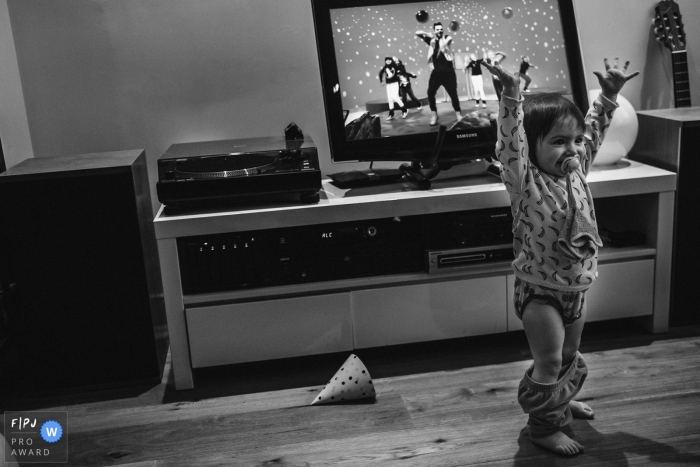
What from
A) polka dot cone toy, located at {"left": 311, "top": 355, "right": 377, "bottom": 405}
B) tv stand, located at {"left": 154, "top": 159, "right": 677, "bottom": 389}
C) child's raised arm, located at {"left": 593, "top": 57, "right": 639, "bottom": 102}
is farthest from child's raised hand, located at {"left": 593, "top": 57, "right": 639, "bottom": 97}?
polka dot cone toy, located at {"left": 311, "top": 355, "right": 377, "bottom": 405}

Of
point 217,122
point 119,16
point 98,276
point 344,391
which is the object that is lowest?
point 344,391

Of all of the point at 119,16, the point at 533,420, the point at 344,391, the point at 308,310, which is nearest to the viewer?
the point at 533,420

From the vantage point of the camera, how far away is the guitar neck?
9.70ft

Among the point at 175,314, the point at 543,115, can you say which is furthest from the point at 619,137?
the point at 175,314

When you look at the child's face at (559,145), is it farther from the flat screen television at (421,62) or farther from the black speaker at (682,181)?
the black speaker at (682,181)

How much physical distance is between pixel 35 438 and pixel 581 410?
160 centimetres

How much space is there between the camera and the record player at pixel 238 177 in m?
2.44

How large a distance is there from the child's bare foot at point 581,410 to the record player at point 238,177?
1.06 m

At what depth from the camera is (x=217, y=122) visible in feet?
9.55

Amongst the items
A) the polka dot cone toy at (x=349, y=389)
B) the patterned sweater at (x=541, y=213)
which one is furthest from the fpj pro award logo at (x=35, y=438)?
the patterned sweater at (x=541, y=213)

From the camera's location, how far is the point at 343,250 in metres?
2.60

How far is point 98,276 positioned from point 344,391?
0.91m

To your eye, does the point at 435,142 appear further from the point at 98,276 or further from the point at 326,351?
the point at 98,276

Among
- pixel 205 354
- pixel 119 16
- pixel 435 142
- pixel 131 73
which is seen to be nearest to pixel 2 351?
Result: pixel 205 354
